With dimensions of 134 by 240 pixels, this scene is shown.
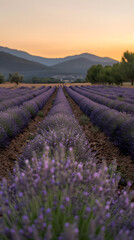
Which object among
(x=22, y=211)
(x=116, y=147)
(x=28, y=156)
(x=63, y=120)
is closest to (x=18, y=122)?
(x=63, y=120)

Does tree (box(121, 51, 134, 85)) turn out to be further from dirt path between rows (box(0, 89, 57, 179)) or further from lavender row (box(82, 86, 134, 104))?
dirt path between rows (box(0, 89, 57, 179))

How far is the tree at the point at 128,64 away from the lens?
41.8m

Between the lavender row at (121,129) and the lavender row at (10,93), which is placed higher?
the lavender row at (10,93)

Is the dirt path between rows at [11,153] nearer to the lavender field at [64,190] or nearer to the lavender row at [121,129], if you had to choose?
the lavender field at [64,190]

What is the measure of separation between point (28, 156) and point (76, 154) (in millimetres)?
802

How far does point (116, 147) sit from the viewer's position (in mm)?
6016

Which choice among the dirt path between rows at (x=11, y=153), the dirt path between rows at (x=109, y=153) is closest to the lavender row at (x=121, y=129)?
the dirt path between rows at (x=109, y=153)

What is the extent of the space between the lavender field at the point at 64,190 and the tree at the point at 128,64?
3686cm

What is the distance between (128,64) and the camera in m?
42.5

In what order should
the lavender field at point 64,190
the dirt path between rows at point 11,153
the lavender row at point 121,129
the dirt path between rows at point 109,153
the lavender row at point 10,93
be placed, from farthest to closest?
the lavender row at point 10,93 < the lavender row at point 121,129 < the dirt path between rows at point 11,153 < the dirt path between rows at point 109,153 < the lavender field at point 64,190

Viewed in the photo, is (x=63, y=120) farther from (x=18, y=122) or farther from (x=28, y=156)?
(x=18, y=122)

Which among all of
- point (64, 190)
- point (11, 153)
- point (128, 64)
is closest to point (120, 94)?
point (11, 153)

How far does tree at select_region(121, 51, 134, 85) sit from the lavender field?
36865 millimetres

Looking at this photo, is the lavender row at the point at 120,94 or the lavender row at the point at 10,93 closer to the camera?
the lavender row at the point at 120,94
